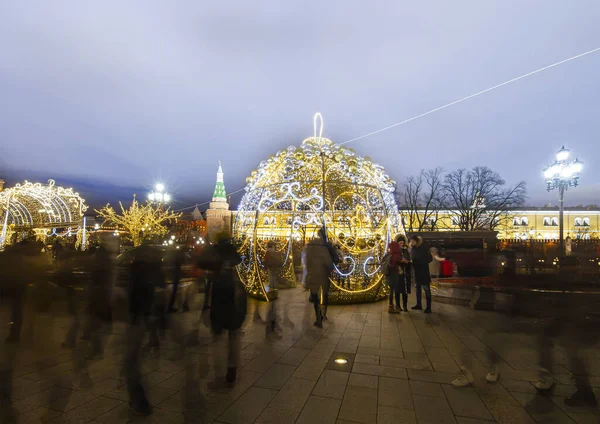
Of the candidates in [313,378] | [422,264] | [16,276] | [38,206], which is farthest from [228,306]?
[38,206]

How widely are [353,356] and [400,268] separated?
3.73 m

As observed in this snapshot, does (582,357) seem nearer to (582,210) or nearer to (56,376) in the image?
(56,376)

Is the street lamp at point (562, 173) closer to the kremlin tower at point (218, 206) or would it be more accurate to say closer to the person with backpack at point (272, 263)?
the person with backpack at point (272, 263)

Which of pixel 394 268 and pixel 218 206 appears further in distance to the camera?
pixel 218 206

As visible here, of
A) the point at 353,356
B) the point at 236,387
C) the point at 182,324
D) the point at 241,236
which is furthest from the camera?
the point at 241,236

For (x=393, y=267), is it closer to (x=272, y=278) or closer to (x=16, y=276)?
(x=272, y=278)

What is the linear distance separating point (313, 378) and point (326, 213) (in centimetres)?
551

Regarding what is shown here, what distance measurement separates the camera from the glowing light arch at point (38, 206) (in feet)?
76.2

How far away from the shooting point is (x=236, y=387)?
395cm

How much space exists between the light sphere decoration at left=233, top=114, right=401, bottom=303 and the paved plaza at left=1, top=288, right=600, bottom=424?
251cm

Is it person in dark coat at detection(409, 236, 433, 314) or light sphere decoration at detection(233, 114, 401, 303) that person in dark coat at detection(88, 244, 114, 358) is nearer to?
light sphere decoration at detection(233, 114, 401, 303)

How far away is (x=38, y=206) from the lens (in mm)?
25109

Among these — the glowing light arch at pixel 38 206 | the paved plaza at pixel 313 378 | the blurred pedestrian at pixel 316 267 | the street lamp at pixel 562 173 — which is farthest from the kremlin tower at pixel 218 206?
the blurred pedestrian at pixel 316 267

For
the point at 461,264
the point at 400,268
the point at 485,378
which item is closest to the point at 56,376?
the point at 485,378
